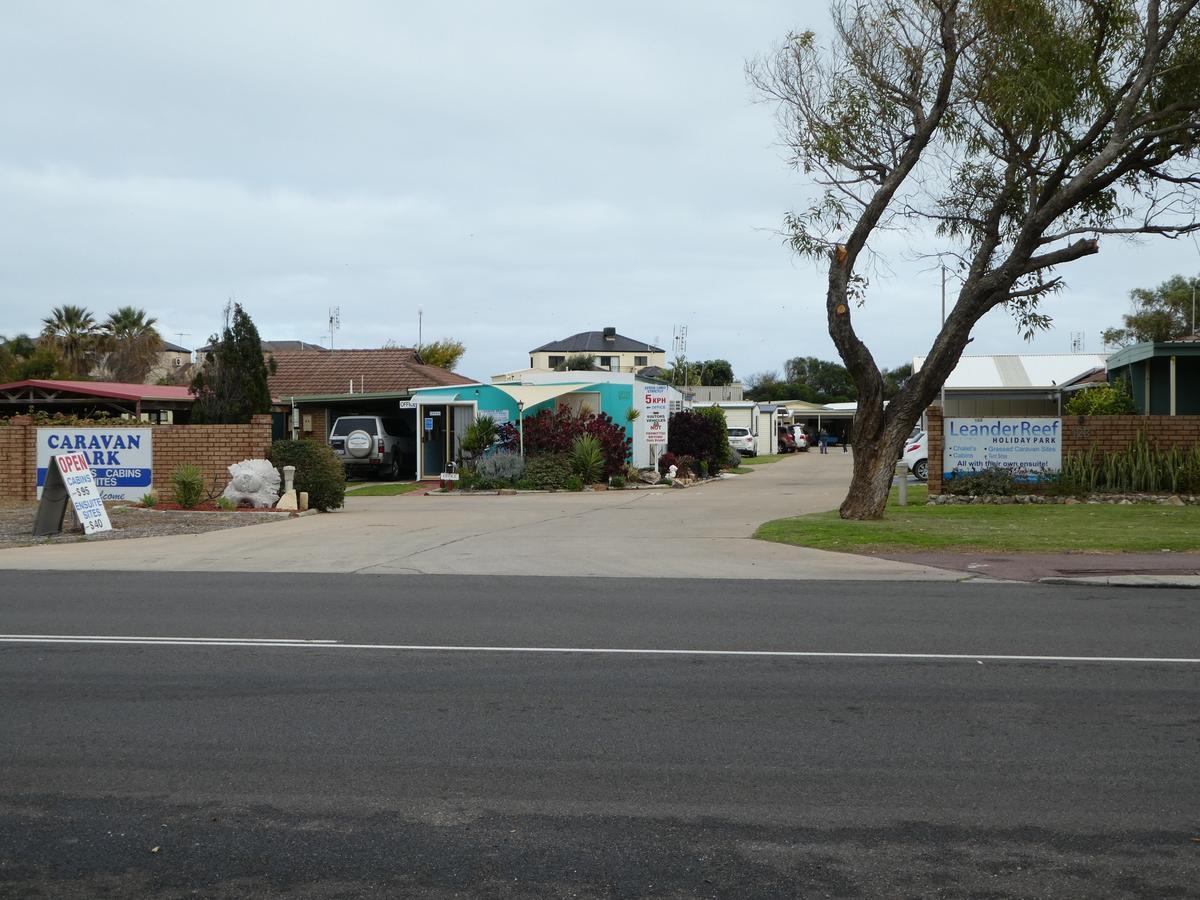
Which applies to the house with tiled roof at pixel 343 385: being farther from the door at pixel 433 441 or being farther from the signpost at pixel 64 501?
the signpost at pixel 64 501

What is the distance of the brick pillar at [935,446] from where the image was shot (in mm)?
23859

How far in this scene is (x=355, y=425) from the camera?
35.2m

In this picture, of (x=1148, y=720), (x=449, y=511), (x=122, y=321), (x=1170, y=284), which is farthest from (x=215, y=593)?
(x=1170, y=284)

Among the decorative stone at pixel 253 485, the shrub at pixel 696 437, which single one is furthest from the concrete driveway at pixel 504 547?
the shrub at pixel 696 437

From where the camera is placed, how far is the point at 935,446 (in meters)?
24.0

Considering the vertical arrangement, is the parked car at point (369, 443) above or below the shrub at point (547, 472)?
above

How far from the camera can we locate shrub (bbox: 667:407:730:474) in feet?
126

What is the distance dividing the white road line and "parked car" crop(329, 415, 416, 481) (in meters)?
24.5

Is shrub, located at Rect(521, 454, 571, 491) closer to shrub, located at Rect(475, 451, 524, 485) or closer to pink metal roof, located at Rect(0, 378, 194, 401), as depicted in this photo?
shrub, located at Rect(475, 451, 524, 485)

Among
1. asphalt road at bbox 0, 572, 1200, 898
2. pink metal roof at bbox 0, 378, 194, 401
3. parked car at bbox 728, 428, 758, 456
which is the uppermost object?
pink metal roof at bbox 0, 378, 194, 401

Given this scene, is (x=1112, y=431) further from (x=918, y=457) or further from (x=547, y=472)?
(x=547, y=472)

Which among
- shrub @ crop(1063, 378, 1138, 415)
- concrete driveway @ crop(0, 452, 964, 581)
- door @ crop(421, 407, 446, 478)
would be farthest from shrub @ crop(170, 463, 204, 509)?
shrub @ crop(1063, 378, 1138, 415)

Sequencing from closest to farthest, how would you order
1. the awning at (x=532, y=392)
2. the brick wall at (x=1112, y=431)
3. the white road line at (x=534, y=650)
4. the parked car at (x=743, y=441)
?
the white road line at (x=534, y=650)
the brick wall at (x=1112, y=431)
the awning at (x=532, y=392)
the parked car at (x=743, y=441)

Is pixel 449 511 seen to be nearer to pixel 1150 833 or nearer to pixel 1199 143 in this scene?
pixel 1199 143
